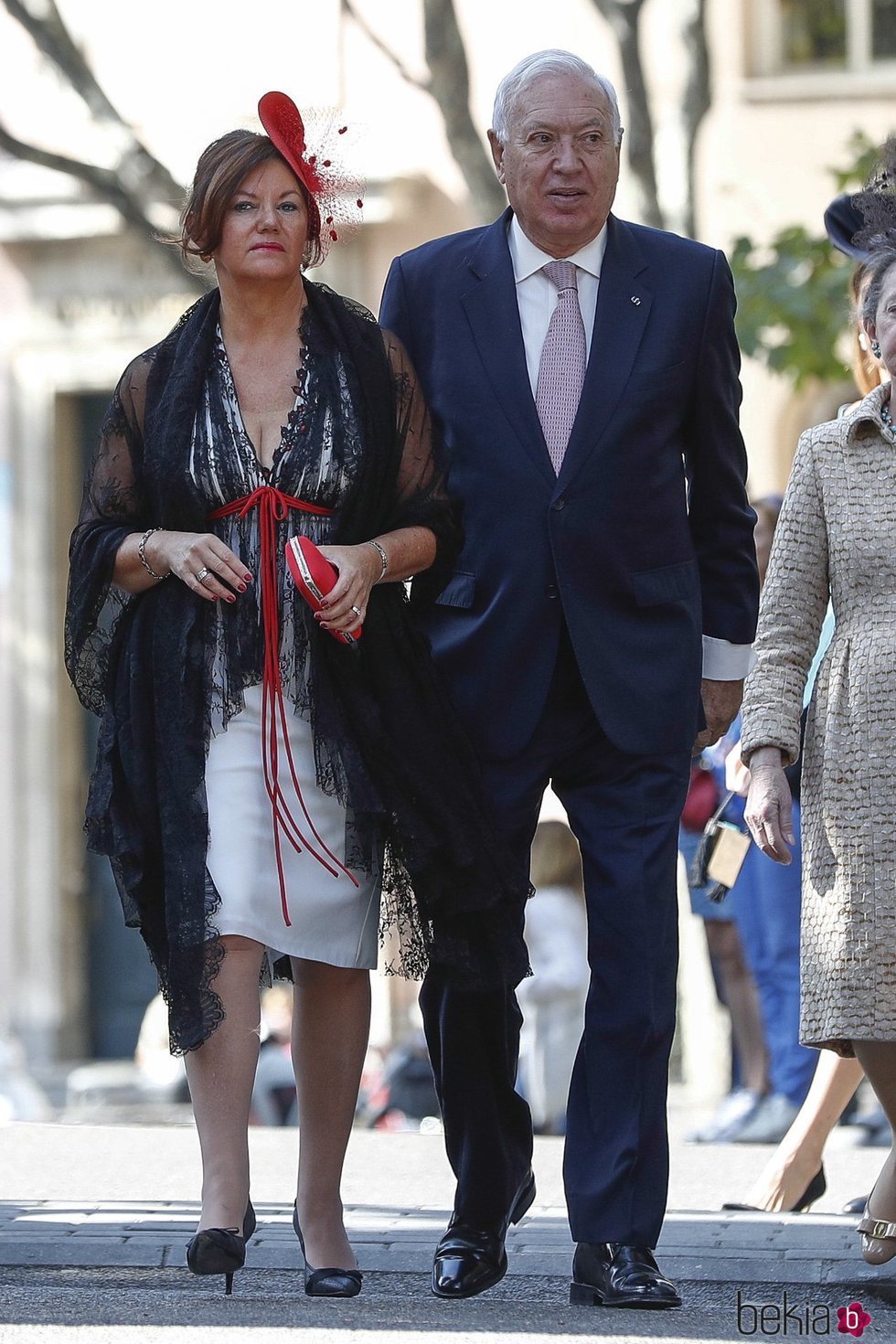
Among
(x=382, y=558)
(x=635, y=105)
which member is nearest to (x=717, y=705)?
(x=382, y=558)

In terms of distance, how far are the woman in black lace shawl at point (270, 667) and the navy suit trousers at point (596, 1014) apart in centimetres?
16

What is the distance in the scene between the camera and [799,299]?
10.4m

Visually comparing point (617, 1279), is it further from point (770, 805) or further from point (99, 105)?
point (99, 105)

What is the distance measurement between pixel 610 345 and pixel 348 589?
752mm

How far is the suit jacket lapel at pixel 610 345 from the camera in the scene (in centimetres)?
470

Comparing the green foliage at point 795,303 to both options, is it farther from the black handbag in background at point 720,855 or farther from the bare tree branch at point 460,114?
the black handbag in background at point 720,855

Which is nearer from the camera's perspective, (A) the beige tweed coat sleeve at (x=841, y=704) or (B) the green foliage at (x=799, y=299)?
(A) the beige tweed coat sleeve at (x=841, y=704)

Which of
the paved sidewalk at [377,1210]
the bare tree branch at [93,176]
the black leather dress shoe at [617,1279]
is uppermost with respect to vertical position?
the bare tree branch at [93,176]

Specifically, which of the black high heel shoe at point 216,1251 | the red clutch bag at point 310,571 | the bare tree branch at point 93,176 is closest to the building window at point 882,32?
the bare tree branch at point 93,176

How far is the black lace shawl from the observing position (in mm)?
4461

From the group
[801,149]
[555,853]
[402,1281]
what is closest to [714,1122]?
[555,853]

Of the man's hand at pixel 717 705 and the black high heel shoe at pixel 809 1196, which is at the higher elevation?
the man's hand at pixel 717 705

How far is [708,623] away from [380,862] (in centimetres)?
85

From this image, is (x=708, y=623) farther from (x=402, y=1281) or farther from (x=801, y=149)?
(x=801, y=149)
